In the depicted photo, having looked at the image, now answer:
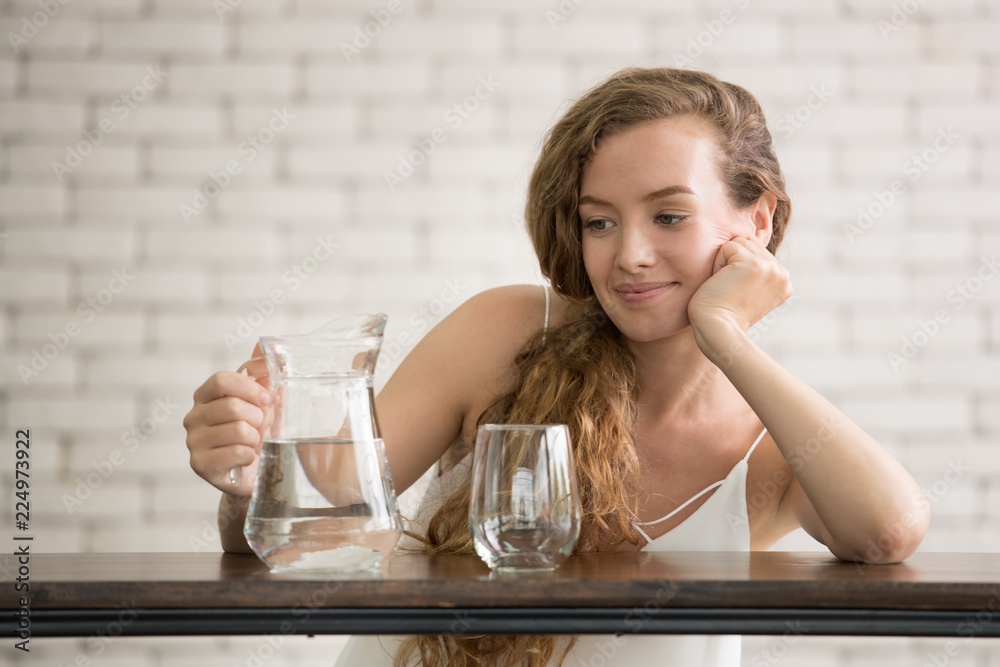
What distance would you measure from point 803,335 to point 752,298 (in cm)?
110

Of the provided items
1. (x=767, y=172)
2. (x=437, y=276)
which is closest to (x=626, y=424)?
(x=767, y=172)

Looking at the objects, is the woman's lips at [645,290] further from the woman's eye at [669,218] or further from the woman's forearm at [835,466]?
the woman's forearm at [835,466]

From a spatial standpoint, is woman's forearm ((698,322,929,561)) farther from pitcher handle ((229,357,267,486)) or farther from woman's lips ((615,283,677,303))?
pitcher handle ((229,357,267,486))

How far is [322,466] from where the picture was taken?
2.24 feet

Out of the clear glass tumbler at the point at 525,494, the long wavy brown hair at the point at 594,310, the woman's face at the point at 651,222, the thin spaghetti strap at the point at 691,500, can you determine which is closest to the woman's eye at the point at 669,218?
the woman's face at the point at 651,222

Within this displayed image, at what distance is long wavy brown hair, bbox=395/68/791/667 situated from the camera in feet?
4.00

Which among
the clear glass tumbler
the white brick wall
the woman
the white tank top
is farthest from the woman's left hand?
the white brick wall

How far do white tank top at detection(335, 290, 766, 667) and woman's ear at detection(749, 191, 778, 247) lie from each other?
0.33m

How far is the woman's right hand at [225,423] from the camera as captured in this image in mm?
872

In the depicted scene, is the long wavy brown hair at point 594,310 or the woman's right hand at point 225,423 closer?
the woman's right hand at point 225,423

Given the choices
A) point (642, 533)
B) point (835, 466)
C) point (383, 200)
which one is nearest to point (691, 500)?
point (642, 533)

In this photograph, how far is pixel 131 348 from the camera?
2.13 m

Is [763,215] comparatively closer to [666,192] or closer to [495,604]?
[666,192]

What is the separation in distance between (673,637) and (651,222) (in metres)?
0.57
